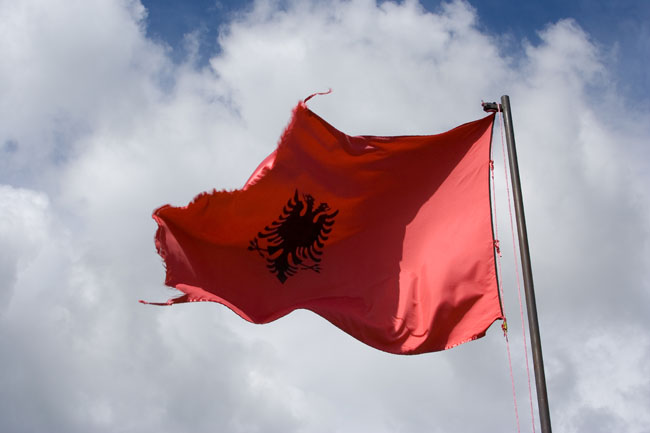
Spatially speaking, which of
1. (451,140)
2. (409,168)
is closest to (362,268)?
(409,168)

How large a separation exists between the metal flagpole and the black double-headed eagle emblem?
4.04 m

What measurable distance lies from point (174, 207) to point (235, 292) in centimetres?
206

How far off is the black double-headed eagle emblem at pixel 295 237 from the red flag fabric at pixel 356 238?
0.07 feet

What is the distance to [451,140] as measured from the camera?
1455 cm

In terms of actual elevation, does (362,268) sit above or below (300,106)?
below

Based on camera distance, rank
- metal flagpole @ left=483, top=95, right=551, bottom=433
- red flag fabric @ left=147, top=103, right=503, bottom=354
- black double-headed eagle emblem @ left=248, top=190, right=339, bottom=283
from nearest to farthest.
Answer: metal flagpole @ left=483, top=95, right=551, bottom=433, red flag fabric @ left=147, top=103, right=503, bottom=354, black double-headed eagle emblem @ left=248, top=190, right=339, bottom=283

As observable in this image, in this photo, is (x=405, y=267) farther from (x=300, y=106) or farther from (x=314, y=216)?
(x=300, y=106)

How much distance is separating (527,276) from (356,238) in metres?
4.34

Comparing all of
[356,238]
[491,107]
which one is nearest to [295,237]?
[356,238]

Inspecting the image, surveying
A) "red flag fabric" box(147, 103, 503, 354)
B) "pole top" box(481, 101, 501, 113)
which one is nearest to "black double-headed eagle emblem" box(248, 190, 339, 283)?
"red flag fabric" box(147, 103, 503, 354)

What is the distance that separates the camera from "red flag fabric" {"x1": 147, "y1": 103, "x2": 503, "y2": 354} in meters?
13.1

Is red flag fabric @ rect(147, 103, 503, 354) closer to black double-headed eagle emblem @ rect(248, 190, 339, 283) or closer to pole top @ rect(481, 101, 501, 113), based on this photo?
black double-headed eagle emblem @ rect(248, 190, 339, 283)

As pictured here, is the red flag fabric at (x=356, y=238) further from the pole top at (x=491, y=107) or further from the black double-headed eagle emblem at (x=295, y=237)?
the pole top at (x=491, y=107)

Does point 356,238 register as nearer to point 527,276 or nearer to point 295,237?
→ point 295,237
